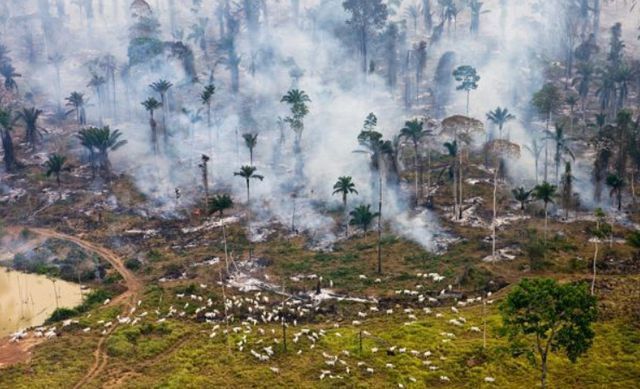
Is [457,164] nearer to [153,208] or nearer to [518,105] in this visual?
[518,105]

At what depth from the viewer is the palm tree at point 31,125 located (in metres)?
136

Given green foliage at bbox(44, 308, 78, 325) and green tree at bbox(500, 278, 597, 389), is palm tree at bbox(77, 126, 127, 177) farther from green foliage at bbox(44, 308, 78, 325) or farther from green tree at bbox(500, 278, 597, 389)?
green tree at bbox(500, 278, 597, 389)

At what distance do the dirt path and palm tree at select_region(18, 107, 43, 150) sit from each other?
3161 cm

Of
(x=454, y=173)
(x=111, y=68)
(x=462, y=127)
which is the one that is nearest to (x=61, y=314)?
(x=454, y=173)

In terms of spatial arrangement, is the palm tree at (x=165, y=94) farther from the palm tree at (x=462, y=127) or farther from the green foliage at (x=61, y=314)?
the green foliage at (x=61, y=314)

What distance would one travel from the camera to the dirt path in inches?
2808

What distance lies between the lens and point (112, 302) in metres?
89.1

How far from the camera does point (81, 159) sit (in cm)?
14125

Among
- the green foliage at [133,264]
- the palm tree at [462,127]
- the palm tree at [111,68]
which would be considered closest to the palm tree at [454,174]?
the palm tree at [462,127]

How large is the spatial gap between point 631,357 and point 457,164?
65.6 m

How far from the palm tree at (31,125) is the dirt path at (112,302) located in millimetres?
31606

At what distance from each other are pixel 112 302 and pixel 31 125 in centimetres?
6696

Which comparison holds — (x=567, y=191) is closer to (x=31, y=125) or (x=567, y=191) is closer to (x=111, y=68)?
(x=31, y=125)

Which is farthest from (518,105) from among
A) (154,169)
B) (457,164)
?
(154,169)
